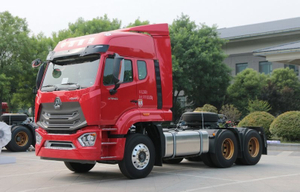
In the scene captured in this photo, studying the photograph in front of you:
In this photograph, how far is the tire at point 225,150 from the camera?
12.8m

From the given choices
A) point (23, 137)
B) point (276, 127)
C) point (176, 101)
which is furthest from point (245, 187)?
point (176, 101)

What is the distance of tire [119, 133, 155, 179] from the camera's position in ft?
34.3

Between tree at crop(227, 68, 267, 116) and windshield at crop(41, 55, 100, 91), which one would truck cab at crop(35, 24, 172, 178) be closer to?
windshield at crop(41, 55, 100, 91)

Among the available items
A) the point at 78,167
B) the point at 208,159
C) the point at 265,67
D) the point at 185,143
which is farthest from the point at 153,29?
the point at 265,67

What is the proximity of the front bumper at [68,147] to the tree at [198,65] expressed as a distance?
1083 inches

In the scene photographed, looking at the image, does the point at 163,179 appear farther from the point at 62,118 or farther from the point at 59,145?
the point at 62,118

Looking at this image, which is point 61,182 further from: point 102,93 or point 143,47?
point 143,47

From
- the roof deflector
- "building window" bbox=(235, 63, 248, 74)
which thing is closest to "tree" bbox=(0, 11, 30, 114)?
"building window" bbox=(235, 63, 248, 74)

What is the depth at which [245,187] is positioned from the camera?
9516mm

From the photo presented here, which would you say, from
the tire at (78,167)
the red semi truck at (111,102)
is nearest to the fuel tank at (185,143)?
the red semi truck at (111,102)

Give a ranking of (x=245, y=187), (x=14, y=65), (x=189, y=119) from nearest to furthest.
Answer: (x=245, y=187) < (x=189, y=119) < (x=14, y=65)

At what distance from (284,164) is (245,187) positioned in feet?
17.2

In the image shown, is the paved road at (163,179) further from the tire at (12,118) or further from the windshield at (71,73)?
the tire at (12,118)

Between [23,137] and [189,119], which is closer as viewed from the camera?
[189,119]
